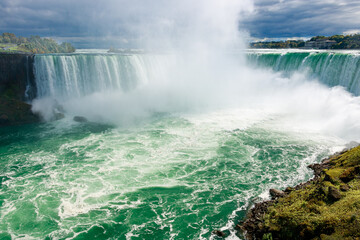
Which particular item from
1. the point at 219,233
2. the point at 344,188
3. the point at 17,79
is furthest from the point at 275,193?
the point at 17,79

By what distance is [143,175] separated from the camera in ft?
38.3

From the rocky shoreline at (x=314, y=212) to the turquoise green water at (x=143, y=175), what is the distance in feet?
2.82

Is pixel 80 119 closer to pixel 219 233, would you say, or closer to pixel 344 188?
pixel 219 233

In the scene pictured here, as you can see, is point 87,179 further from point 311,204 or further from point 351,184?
point 351,184

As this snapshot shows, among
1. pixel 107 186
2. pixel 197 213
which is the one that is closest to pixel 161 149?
pixel 107 186

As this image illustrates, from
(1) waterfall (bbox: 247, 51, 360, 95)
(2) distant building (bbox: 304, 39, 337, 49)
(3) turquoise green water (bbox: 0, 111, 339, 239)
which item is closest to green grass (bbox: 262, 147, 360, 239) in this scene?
(3) turquoise green water (bbox: 0, 111, 339, 239)

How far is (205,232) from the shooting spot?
7.98 meters

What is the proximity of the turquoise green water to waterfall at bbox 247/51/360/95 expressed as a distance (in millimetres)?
9652

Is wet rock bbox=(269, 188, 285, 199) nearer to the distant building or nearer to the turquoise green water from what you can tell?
the turquoise green water

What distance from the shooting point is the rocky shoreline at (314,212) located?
627 cm

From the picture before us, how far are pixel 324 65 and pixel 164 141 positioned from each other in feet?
63.8

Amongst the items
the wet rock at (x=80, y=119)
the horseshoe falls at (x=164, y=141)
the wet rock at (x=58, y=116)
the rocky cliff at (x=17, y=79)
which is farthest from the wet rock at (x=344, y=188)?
the rocky cliff at (x=17, y=79)

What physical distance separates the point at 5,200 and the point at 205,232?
860 centimetres

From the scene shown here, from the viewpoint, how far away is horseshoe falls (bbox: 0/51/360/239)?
8961 mm
